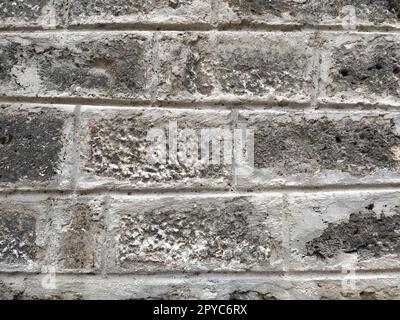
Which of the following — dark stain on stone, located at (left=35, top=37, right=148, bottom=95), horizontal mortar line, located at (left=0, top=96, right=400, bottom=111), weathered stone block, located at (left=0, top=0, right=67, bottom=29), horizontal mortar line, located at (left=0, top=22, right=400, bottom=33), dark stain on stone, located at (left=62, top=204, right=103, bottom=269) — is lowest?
dark stain on stone, located at (left=62, top=204, right=103, bottom=269)

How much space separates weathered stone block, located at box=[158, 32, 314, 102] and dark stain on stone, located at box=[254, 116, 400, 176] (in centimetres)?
9

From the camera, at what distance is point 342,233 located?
147 centimetres

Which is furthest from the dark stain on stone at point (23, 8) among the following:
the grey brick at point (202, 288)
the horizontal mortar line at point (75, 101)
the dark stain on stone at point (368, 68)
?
the dark stain on stone at point (368, 68)

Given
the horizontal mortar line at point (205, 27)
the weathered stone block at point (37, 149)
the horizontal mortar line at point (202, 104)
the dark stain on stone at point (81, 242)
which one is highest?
the horizontal mortar line at point (205, 27)

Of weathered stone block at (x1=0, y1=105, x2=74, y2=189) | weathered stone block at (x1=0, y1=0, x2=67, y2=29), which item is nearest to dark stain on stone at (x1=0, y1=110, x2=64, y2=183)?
weathered stone block at (x1=0, y1=105, x2=74, y2=189)

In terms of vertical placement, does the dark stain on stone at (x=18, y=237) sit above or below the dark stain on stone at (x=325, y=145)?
below

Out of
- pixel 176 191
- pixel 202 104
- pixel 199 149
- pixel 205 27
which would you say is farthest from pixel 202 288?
pixel 205 27

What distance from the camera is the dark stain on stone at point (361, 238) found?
1462 mm

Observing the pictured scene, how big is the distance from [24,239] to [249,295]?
1.99ft

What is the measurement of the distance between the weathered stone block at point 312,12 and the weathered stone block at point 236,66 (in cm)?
4

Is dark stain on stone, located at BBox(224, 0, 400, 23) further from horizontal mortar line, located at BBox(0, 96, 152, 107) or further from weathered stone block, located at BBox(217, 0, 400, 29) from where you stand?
horizontal mortar line, located at BBox(0, 96, 152, 107)

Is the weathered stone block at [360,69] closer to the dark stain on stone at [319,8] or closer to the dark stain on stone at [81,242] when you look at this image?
the dark stain on stone at [319,8]

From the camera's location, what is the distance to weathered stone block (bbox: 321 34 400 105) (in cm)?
148
